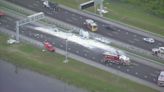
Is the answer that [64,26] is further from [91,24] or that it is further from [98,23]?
[98,23]

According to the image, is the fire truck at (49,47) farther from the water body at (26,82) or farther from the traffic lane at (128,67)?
the water body at (26,82)

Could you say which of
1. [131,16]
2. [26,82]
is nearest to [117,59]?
[26,82]

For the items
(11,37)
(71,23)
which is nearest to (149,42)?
(71,23)

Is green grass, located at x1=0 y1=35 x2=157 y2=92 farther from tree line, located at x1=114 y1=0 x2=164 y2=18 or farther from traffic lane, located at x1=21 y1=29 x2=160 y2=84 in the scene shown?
tree line, located at x1=114 y1=0 x2=164 y2=18

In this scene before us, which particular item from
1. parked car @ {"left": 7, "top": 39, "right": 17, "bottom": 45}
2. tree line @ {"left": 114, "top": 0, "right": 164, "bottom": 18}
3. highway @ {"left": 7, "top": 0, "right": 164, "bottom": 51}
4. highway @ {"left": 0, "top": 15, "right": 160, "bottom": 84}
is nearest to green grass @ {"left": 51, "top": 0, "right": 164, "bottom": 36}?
tree line @ {"left": 114, "top": 0, "right": 164, "bottom": 18}

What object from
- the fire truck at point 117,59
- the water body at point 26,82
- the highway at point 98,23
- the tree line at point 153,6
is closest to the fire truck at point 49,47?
the water body at point 26,82
